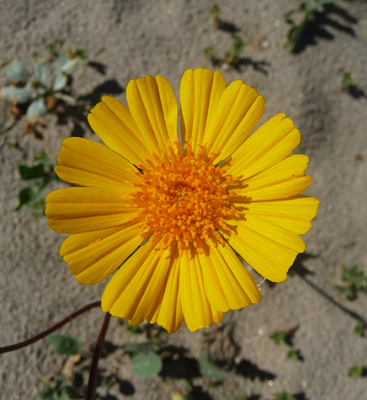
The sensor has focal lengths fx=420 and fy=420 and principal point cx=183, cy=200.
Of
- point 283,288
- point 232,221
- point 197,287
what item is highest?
point 232,221

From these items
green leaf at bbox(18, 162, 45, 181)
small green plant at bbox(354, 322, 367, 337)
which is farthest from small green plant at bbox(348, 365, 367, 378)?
green leaf at bbox(18, 162, 45, 181)

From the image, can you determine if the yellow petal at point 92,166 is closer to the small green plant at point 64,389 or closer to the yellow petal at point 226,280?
the yellow petal at point 226,280

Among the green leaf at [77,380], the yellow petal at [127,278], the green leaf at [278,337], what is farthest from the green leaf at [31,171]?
the green leaf at [278,337]

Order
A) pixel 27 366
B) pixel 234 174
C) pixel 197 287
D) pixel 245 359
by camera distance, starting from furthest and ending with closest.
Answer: pixel 245 359
pixel 27 366
pixel 234 174
pixel 197 287

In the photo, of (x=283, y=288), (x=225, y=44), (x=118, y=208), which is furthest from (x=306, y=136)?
(x=118, y=208)

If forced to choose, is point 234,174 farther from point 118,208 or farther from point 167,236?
point 118,208

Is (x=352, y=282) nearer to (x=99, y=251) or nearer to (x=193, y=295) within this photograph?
(x=193, y=295)

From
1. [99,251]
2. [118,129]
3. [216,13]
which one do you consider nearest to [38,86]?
[118,129]

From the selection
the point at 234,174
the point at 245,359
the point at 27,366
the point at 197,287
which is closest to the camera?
the point at 197,287
